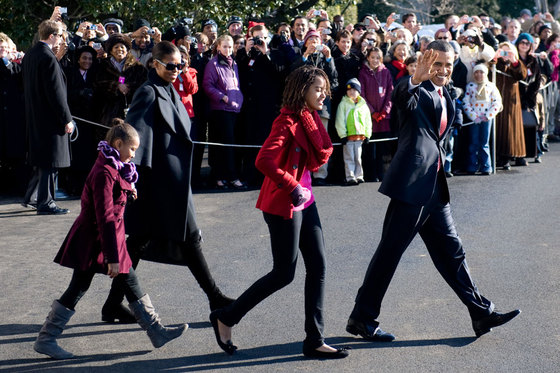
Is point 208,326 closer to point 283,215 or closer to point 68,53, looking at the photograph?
point 283,215

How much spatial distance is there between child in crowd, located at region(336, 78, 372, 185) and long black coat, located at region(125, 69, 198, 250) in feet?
19.8

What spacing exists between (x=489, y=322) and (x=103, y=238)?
2390mm

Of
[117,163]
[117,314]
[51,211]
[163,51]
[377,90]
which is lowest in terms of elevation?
[117,314]

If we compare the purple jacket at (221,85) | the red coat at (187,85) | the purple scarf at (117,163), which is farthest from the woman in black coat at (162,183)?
the purple jacket at (221,85)

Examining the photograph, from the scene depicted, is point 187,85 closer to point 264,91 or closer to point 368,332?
point 264,91

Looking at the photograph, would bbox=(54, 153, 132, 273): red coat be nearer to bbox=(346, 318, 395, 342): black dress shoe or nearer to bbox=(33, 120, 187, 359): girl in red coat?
bbox=(33, 120, 187, 359): girl in red coat

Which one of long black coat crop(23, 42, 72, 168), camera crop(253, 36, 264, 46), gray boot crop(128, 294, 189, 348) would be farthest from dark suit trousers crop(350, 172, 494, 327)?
camera crop(253, 36, 264, 46)

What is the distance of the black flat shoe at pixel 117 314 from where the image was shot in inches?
234

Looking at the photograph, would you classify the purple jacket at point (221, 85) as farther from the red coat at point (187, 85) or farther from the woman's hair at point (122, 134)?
the woman's hair at point (122, 134)

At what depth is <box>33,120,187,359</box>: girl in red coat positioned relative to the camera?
525 cm

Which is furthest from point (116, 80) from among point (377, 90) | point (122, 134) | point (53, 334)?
point (53, 334)

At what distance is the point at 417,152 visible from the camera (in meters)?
5.56

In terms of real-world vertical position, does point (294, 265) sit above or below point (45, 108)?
below

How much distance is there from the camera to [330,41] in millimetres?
13461
